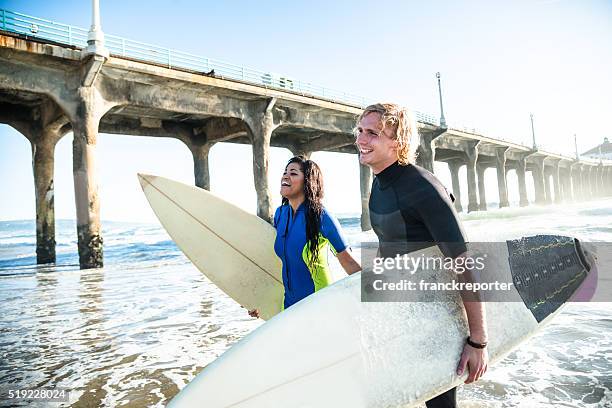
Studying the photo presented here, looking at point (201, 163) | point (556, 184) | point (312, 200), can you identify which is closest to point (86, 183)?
point (201, 163)

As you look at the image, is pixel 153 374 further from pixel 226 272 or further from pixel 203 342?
pixel 226 272

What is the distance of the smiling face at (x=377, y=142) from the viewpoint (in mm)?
1508

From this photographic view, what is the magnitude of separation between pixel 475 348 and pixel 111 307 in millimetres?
5277

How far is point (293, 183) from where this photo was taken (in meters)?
2.53

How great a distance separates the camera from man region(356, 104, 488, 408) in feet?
4.18

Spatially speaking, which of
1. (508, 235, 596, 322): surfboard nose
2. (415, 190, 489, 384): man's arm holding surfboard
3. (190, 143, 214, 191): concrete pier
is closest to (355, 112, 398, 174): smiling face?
(415, 190, 489, 384): man's arm holding surfboard


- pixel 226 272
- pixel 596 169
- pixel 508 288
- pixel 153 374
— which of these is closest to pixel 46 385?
Result: pixel 153 374

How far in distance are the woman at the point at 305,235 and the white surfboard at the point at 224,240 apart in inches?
32.3

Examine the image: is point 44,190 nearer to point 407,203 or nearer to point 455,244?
point 407,203

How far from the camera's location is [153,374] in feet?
9.51

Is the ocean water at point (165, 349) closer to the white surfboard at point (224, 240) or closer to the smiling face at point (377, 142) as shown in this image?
the smiling face at point (377, 142)

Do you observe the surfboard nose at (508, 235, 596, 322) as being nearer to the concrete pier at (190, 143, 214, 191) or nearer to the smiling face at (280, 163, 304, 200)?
the smiling face at (280, 163, 304, 200)

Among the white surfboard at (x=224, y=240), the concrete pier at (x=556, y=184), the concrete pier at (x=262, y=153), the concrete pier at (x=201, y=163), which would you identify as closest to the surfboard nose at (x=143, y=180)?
the white surfboard at (x=224, y=240)

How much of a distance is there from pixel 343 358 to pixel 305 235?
105 cm
